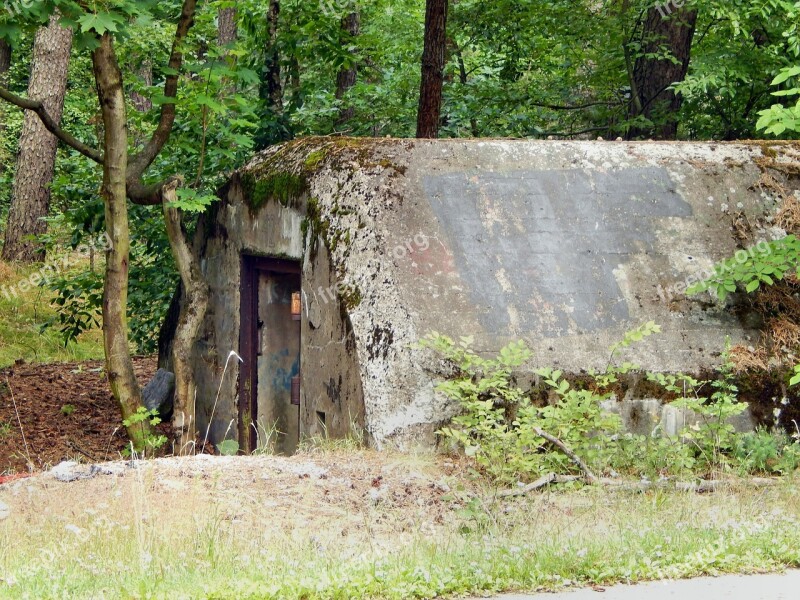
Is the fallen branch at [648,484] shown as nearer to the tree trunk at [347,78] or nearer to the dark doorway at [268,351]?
the dark doorway at [268,351]

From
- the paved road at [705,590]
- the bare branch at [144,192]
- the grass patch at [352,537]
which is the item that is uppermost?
the bare branch at [144,192]

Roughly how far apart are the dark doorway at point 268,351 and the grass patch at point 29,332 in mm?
6482

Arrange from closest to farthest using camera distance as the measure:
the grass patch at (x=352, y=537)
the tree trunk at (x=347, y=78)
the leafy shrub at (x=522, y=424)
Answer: the grass patch at (x=352, y=537), the leafy shrub at (x=522, y=424), the tree trunk at (x=347, y=78)

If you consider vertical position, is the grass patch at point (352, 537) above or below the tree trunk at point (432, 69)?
below

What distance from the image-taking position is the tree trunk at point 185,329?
923cm

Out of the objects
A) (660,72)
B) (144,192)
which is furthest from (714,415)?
(660,72)

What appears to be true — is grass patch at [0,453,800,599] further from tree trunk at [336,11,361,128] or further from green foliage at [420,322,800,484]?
tree trunk at [336,11,361,128]

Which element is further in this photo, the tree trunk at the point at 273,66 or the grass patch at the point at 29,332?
the grass patch at the point at 29,332

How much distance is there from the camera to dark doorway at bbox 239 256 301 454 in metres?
9.15

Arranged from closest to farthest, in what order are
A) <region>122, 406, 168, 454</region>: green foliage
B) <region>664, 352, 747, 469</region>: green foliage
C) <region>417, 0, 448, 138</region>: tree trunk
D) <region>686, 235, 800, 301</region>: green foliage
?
<region>664, 352, 747, 469</region>: green foliage
<region>686, 235, 800, 301</region>: green foliage
<region>122, 406, 168, 454</region>: green foliage
<region>417, 0, 448, 138</region>: tree trunk

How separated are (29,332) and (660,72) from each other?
997cm

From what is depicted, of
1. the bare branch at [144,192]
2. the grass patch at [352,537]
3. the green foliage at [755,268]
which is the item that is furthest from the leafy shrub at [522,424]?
the bare branch at [144,192]

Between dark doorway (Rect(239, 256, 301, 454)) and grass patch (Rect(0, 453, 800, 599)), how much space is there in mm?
2892

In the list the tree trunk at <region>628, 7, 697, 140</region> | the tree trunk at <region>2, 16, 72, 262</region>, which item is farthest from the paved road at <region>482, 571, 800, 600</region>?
the tree trunk at <region>2, 16, 72, 262</region>
